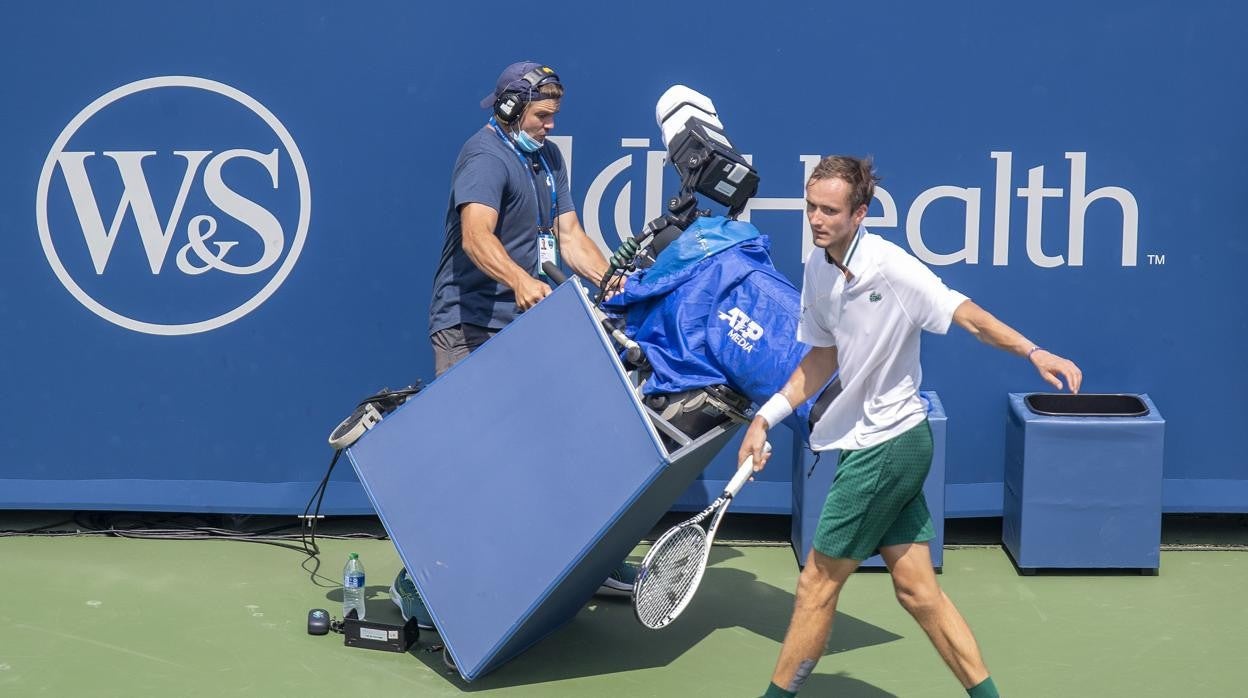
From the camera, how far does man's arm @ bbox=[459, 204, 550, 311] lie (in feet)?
16.6

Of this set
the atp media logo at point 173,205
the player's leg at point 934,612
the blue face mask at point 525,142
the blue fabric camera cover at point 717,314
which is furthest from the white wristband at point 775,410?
the atp media logo at point 173,205

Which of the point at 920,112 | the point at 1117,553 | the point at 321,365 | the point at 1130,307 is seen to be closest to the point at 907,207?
the point at 920,112

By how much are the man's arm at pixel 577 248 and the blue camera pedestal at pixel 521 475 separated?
900 mm

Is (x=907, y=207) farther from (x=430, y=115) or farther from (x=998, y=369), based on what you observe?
(x=430, y=115)

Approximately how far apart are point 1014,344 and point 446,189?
294 cm

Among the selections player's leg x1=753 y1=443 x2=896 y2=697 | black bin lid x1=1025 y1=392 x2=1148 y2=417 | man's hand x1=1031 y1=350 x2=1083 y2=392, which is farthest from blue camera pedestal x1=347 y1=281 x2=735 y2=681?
black bin lid x1=1025 y1=392 x2=1148 y2=417

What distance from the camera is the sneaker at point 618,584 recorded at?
586cm

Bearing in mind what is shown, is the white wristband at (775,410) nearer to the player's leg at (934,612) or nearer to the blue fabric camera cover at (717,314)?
the blue fabric camera cover at (717,314)

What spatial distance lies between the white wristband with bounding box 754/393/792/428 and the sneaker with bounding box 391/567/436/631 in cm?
160

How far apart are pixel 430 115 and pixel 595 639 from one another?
224 cm

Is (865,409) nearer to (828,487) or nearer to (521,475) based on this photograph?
(521,475)

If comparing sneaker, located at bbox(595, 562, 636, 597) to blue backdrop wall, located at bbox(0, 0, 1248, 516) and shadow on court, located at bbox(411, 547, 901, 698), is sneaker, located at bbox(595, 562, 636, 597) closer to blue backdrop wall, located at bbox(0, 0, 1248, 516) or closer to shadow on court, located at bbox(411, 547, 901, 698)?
shadow on court, located at bbox(411, 547, 901, 698)

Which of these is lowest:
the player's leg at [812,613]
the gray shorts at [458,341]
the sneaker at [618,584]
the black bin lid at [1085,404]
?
the sneaker at [618,584]

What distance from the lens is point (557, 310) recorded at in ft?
16.1
